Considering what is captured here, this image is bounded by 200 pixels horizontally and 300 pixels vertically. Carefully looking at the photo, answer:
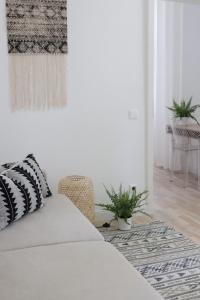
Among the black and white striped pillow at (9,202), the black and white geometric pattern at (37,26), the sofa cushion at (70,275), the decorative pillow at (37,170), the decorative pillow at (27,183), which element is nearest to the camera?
the sofa cushion at (70,275)

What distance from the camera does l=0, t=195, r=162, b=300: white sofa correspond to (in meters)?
1.46

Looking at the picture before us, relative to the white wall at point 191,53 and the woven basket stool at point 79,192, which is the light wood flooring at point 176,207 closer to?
the woven basket stool at point 79,192

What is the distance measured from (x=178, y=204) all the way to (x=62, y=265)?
2777mm

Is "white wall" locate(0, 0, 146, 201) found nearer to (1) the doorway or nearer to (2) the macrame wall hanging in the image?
(2) the macrame wall hanging

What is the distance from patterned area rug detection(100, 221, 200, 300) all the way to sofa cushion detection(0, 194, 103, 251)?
0.66 m

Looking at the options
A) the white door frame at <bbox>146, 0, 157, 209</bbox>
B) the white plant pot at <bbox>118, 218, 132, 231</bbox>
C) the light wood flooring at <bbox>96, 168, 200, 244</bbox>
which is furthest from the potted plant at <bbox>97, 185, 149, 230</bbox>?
the white door frame at <bbox>146, 0, 157, 209</bbox>

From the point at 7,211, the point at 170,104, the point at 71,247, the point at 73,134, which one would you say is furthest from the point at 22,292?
the point at 170,104

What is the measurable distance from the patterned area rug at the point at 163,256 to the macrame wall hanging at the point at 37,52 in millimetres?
1380

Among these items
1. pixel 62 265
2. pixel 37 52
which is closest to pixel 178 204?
pixel 37 52

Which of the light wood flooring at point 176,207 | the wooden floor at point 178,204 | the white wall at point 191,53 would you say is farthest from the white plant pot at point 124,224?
the white wall at point 191,53

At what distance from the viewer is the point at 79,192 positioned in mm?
3143

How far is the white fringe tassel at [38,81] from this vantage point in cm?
320

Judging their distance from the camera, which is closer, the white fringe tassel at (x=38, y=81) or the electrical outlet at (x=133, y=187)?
the white fringe tassel at (x=38, y=81)

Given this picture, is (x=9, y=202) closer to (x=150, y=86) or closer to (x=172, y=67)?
(x=150, y=86)
